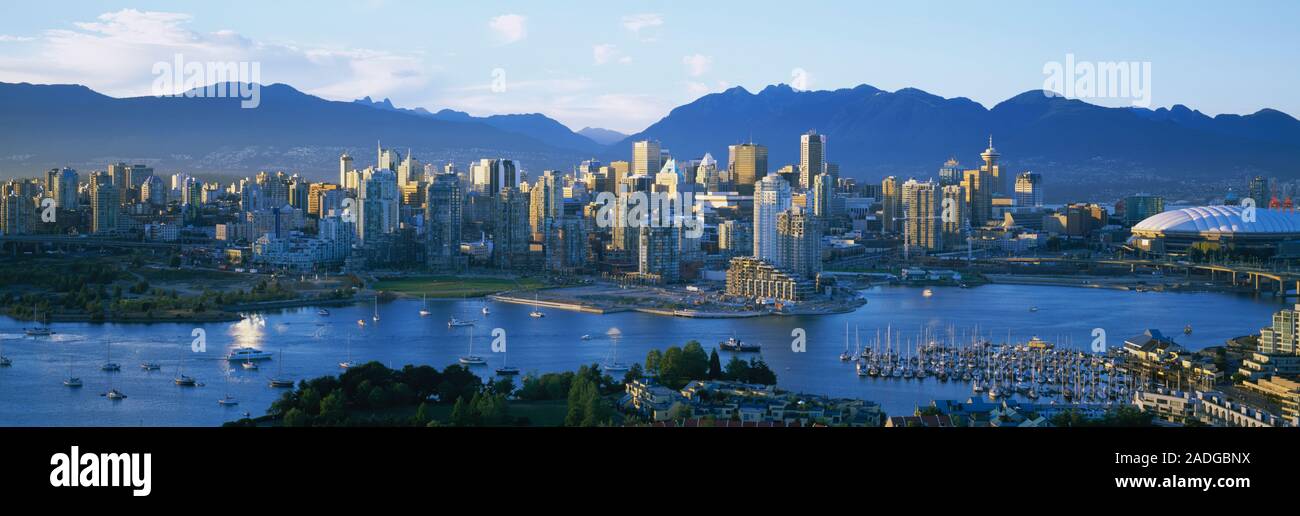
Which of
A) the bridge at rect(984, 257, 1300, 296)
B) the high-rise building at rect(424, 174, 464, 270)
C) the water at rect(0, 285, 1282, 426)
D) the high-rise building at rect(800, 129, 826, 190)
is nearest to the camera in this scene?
the water at rect(0, 285, 1282, 426)

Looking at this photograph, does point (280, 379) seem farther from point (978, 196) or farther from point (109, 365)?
point (978, 196)

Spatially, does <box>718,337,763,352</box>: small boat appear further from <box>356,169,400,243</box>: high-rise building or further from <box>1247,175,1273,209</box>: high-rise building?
<box>1247,175,1273,209</box>: high-rise building

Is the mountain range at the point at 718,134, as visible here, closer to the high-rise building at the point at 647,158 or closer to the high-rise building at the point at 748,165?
the high-rise building at the point at 647,158

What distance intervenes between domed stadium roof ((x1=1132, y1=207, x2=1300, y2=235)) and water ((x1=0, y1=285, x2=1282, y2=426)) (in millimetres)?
4455

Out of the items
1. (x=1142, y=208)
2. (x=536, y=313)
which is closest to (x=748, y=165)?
(x=1142, y=208)

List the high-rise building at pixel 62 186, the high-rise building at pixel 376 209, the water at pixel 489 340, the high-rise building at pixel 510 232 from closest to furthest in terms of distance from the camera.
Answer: the water at pixel 489 340
the high-rise building at pixel 510 232
the high-rise building at pixel 376 209
the high-rise building at pixel 62 186

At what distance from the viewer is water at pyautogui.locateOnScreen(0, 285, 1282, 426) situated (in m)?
6.03

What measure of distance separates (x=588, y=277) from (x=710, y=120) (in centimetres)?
1615

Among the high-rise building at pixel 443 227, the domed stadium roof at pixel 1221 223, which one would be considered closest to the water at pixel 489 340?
the high-rise building at pixel 443 227

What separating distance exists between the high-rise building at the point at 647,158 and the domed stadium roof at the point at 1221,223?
9.11m

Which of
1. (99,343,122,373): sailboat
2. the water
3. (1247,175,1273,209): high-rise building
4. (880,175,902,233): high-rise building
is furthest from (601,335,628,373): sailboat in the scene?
Result: (1247,175,1273,209): high-rise building

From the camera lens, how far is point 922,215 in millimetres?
18703

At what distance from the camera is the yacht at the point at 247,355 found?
7.36 meters
